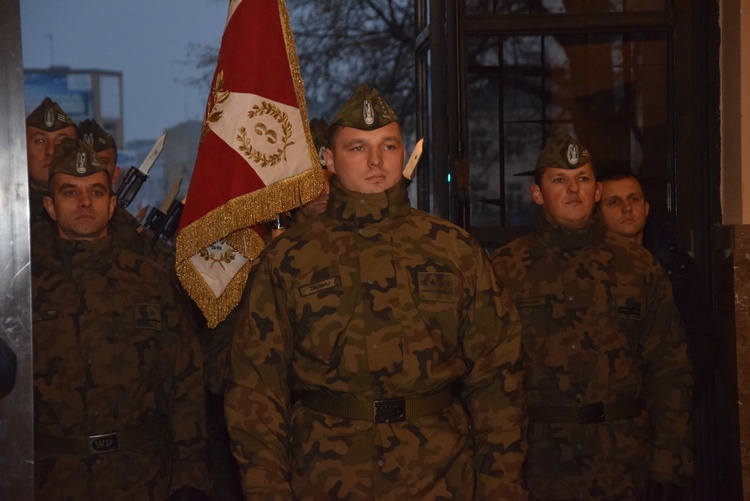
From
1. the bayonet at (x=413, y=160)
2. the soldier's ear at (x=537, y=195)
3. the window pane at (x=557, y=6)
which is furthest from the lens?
the window pane at (x=557, y=6)

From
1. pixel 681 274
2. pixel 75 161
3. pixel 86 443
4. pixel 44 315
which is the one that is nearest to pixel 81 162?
pixel 75 161

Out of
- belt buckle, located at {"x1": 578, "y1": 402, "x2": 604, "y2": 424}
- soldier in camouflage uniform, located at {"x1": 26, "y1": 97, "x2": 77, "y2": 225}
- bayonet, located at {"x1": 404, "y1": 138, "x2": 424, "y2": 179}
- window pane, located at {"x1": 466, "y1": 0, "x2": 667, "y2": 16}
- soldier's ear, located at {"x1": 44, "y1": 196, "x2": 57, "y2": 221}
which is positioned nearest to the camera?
bayonet, located at {"x1": 404, "y1": 138, "x2": 424, "y2": 179}

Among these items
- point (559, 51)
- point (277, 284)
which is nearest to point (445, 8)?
point (559, 51)

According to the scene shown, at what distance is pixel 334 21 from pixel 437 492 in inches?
174

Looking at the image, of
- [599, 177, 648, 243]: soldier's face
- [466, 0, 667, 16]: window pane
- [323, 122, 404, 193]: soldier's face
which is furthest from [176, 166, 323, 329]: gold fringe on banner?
[466, 0, 667, 16]: window pane

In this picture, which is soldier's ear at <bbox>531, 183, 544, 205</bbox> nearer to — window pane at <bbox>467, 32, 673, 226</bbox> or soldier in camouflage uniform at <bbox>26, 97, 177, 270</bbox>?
window pane at <bbox>467, 32, 673, 226</bbox>

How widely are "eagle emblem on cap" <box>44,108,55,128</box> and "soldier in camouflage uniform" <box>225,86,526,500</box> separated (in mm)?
2045

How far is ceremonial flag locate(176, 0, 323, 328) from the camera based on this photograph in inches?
168

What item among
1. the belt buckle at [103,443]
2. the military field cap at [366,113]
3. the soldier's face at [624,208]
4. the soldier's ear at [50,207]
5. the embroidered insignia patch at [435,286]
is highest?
the military field cap at [366,113]

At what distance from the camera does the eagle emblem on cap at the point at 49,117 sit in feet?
16.6

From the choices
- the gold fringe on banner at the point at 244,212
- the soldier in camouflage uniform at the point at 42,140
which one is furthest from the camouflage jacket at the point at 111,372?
the soldier in camouflage uniform at the point at 42,140

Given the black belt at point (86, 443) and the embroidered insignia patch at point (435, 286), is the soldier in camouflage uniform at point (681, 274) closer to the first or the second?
the embroidered insignia patch at point (435, 286)

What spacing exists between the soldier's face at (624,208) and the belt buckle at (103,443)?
241 centimetres

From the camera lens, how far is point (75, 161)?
4.30 metres
